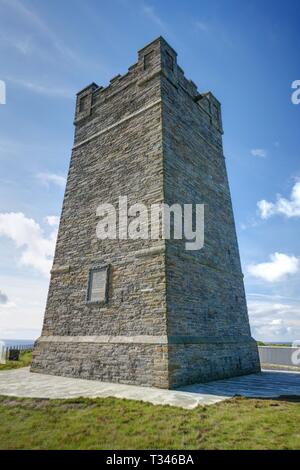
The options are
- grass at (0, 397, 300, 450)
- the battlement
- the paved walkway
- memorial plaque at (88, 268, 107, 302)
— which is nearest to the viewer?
grass at (0, 397, 300, 450)

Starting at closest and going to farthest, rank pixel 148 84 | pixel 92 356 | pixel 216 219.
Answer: pixel 92 356
pixel 148 84
pixel 216 219

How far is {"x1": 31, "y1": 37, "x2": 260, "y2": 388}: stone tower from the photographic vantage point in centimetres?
859

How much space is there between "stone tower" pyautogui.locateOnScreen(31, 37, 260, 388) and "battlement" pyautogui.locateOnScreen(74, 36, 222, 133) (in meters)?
0.06

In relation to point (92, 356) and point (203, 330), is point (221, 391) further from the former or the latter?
point (92, 356)

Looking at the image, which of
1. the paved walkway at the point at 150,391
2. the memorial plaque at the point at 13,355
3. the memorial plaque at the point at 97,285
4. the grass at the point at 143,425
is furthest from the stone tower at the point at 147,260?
Answer: the memorial plaque at the point at 13,355

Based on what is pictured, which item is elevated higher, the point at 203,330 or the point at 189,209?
the point at 189,209

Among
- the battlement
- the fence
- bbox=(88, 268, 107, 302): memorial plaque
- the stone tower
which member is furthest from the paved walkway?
the battlement

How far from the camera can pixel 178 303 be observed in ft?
28.7

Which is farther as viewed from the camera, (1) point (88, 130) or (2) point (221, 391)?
(1) point (88, 130)

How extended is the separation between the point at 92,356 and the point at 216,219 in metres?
7.03

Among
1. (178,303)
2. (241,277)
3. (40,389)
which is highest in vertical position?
(241,277)

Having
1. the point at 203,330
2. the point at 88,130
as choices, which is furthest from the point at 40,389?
the point at 88,130

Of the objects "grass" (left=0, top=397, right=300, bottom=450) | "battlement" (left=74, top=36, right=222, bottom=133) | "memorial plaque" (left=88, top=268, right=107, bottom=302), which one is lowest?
"grass" (left=0, top=397, right=300, bottom=450)

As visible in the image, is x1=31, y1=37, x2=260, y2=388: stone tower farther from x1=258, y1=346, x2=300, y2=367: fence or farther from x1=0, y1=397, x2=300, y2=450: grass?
x1=258, y1=346, x2=300, y2=367: fence
